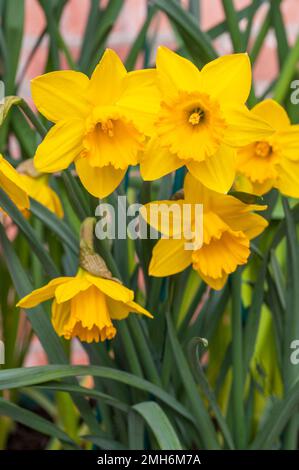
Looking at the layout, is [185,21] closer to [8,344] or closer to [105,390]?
[105,390]

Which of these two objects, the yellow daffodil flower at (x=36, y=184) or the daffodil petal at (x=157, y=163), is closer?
the daffodil petal at (x=157, y=163)

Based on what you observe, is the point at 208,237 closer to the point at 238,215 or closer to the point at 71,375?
the point at 238,215

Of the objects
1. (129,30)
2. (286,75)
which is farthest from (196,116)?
(129,30)

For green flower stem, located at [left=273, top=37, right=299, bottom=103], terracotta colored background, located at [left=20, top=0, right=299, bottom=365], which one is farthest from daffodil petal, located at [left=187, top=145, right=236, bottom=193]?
terracotta colored background, located at [left=20, top=0, right=299, bottom=365]

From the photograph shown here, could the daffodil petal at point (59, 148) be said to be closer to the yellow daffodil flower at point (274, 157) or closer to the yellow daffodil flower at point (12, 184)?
the yellow daffodil flower at point (12, 184)

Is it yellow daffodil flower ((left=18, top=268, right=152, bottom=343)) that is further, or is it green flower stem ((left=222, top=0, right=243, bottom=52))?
green flower stem ((left=222, top=0, right=243, bottom=52))

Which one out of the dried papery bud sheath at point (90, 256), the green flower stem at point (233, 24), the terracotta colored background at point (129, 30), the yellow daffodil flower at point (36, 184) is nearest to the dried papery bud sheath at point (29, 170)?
the yellow daffodil flower at point (36, 184)

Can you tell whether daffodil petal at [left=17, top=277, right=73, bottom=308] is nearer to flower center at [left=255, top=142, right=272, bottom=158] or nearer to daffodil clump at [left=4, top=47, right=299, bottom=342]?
daffodil clump at [left=4, top=47, right=299, bottom=342]
